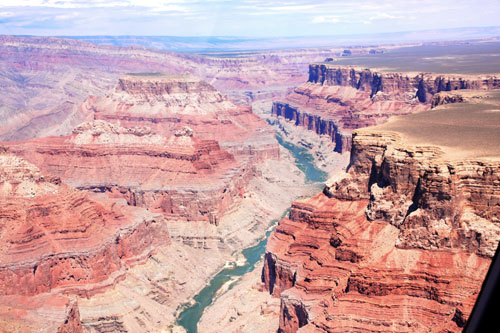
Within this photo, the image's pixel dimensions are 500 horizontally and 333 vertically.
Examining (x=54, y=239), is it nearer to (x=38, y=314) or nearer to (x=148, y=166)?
(x=38, y=314)

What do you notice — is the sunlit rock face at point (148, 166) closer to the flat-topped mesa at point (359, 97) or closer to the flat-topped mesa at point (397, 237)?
the flat-topped mesa at point (397, 237)

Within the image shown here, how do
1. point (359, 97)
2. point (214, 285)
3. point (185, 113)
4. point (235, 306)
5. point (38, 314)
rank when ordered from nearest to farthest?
point (38, 314) → point (235, 306) → point (214, 285) → point (185, 113) → point (359, 97)

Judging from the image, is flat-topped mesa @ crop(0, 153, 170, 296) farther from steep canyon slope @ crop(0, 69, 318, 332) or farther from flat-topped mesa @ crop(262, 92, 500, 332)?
flat-topped mesa @ crop(262, 92, 500, 332)

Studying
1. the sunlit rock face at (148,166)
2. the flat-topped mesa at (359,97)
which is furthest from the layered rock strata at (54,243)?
the flat-topped mesa at (359,97)

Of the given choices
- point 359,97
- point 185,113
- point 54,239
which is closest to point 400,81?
point 359,97

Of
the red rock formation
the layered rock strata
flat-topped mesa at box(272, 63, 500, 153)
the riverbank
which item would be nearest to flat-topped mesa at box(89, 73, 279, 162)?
flat-topped mesa at box(272, 63, 500, 153)

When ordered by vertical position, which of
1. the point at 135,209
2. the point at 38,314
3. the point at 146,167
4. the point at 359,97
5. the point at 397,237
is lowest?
the point at 135,209

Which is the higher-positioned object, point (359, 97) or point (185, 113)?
point (359, 97)
